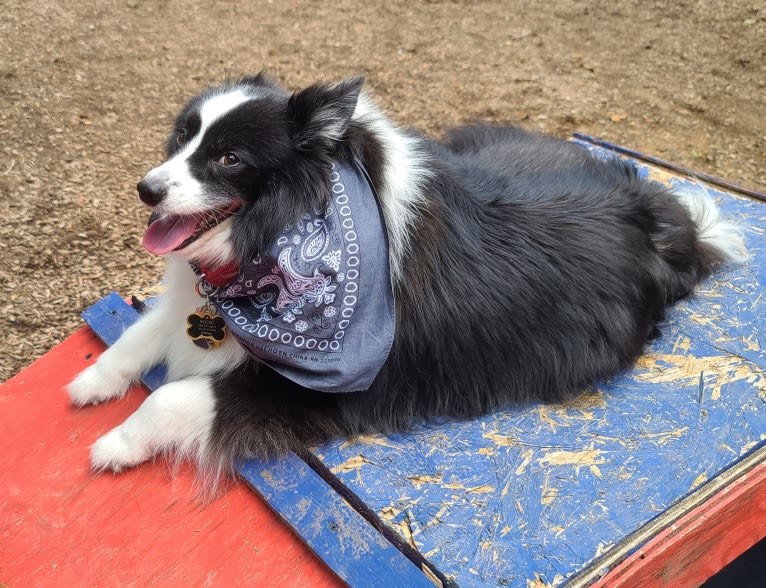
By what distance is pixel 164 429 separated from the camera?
81.4 inches

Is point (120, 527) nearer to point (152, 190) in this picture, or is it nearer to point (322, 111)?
point (152, 190)

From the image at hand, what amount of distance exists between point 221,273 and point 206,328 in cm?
21

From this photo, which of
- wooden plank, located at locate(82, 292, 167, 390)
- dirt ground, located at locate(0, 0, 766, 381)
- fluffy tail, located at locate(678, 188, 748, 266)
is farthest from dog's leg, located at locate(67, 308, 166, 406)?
fluffy tail, located at locate(678, 188, 748, 266)

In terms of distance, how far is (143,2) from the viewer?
6078mm

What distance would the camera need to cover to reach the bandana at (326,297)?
6.45ft

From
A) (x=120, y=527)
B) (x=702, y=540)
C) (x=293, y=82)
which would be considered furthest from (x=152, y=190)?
(x=293, y=82)

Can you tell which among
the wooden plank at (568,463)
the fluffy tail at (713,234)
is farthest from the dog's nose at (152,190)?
the fluffy tail at (713,234)

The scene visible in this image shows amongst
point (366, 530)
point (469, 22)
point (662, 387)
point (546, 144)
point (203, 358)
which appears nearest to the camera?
point (366, 530)

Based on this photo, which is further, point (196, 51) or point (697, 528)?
point (196, 51)

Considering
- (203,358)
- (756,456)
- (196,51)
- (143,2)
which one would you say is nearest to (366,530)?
(203,358)

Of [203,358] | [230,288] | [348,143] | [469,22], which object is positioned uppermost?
[348,143]

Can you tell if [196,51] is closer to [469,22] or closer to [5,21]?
[5,21]

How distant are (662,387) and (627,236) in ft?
1.76

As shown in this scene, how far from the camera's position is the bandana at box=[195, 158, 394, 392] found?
1.97m
